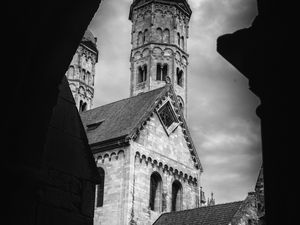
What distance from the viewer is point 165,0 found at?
51.7 metres

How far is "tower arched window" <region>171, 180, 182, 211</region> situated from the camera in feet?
95.1

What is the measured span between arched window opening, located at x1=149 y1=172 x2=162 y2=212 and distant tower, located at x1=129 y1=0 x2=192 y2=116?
65.4 feet

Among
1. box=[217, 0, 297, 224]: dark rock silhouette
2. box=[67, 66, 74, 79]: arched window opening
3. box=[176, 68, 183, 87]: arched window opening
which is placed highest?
box=[67, 66, 74, 79]: arched window opening

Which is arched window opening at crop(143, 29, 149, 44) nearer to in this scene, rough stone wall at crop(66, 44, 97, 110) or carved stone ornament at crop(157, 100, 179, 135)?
rough stone wall at crop(66, 44, 97, 110)

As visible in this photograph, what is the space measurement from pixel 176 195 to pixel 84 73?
26.2 meters

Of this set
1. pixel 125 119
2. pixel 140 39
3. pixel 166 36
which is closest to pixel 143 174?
pixel 125 119

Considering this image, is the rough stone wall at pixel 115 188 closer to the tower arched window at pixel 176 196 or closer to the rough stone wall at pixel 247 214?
the tower arched window at pixel 176 196

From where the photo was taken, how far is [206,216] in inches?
939

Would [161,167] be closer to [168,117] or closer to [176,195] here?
[176,195]

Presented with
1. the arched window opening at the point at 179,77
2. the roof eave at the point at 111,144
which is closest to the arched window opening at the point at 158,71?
the arched window opening at the point at 179,77

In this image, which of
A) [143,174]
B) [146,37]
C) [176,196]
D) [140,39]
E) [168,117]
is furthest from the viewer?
[140,39]

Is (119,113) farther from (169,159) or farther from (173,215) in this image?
(173,215)

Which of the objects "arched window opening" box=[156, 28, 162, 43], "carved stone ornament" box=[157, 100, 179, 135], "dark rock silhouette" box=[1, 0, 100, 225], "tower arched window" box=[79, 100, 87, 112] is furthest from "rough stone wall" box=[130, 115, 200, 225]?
"tower arched window" box=[79, 100, 87, 112]

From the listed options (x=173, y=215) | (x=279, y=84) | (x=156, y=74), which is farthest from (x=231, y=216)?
(x=156, y=74)
